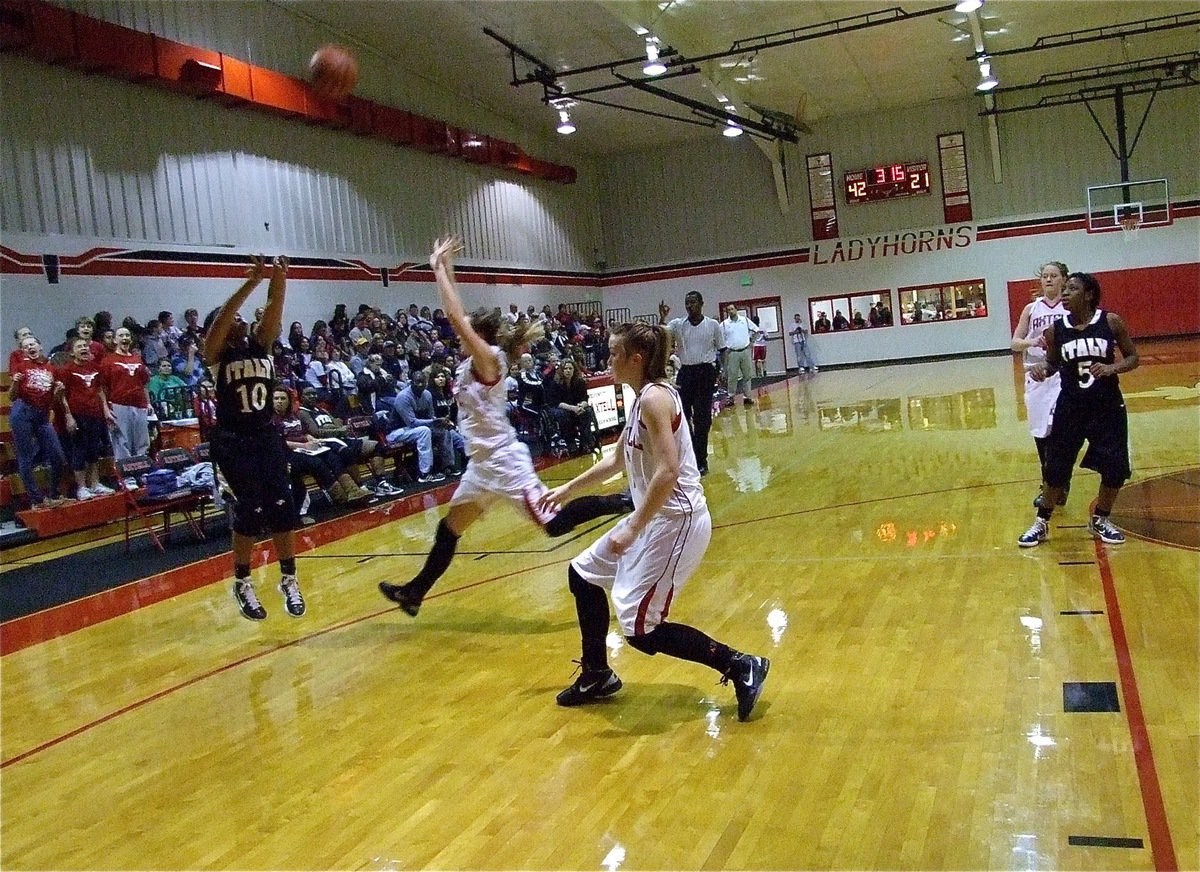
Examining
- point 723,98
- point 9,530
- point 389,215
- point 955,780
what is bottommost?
point 955,780

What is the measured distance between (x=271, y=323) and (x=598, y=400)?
10154 mm

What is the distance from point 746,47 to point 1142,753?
706 inches

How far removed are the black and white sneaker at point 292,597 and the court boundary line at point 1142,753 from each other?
12.8 feet

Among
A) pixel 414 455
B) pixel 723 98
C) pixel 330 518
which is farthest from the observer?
pixel 723 98

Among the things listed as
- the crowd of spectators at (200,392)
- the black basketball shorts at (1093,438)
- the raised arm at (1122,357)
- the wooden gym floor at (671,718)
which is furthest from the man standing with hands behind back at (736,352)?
the raised arm at (1122,357)

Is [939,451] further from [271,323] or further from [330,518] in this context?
[271,323]

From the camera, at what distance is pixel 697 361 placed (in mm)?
9742

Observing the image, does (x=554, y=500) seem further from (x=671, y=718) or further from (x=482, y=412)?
(x=671, y=718)

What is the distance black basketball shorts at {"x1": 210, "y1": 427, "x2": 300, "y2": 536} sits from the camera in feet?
17.2

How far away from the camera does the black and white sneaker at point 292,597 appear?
5.45 meters

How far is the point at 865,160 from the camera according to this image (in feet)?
88.0

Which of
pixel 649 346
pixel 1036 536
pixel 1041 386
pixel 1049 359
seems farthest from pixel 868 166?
pixel 649 346

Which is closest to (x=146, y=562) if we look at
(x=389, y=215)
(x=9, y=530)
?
(x=9, y=530)

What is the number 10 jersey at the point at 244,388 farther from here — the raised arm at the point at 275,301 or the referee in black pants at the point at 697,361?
the referee in black pants at the point at 697,361
